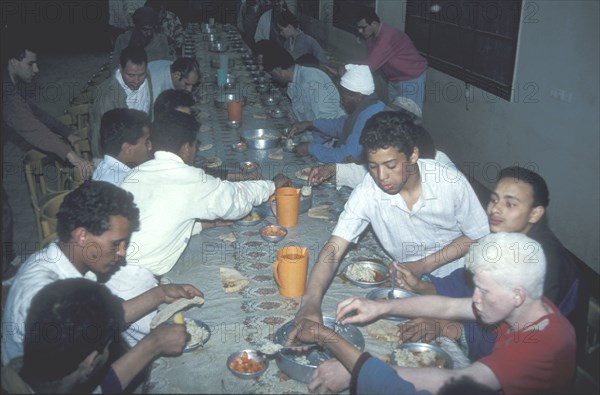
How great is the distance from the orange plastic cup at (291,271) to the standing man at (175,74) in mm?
3732

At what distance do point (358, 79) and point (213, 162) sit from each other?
4.48 feet

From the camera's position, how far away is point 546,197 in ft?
8.38

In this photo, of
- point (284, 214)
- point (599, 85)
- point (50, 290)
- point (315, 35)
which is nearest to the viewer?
point (50, 290)

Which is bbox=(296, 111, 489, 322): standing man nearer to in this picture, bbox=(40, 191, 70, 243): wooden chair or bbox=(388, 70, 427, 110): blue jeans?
bbox=(40, 191, 70, 243): wooden chair

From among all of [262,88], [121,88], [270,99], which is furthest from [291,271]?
[262,88]

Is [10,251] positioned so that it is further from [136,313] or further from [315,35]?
[315,35]

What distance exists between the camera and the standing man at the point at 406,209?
2.50 meters

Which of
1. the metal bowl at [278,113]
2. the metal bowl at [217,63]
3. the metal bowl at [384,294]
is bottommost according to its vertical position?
the metal bowl at [384,294]

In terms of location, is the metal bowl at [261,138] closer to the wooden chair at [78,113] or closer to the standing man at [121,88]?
the standing man at [121,88]

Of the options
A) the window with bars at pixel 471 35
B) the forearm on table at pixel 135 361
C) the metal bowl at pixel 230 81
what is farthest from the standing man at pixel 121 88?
the window with bars at pixel 471 35

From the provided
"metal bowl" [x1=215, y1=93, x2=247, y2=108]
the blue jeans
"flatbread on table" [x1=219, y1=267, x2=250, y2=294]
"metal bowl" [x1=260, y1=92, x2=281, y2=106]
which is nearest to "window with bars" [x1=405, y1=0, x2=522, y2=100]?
the blue jeans

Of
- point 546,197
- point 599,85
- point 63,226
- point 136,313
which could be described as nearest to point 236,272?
point 136,313

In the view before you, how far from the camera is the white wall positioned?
4.31 m

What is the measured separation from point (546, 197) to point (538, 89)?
2966 millimetres
